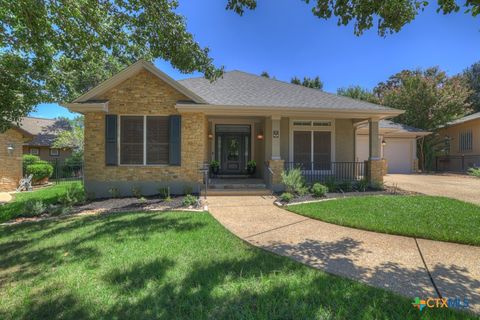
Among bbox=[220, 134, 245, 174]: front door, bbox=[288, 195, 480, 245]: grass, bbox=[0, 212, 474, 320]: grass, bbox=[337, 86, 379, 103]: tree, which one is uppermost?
bbox=[337, 86, 379, 103]: tree

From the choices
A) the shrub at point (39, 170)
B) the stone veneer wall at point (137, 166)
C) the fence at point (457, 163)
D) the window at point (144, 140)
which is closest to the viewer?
the stone veneer wall at point (137, 166)

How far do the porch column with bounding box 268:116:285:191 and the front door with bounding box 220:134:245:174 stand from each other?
3599 mm

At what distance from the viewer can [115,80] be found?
29.3ft

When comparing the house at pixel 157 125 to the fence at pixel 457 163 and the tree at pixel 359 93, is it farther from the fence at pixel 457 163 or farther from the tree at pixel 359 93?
the tree at pixel 359 93

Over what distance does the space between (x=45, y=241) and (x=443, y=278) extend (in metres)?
6.78

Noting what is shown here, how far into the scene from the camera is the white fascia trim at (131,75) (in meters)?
8.87

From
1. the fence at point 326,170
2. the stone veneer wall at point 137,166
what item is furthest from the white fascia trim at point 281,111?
the fence at point 326,170

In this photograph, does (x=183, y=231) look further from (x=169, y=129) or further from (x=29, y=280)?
(x=169, y=129)

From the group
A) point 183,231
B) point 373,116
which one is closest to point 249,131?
point 373,116

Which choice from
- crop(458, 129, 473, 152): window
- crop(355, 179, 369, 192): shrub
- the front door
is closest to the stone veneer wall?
the front door

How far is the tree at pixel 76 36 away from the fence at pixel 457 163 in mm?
21320

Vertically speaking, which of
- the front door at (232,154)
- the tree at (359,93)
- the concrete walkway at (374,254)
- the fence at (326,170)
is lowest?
the concrete walkway at (374,254)

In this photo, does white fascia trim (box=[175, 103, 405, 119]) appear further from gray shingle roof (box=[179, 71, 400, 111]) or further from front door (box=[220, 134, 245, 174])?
front door (box=[220, 134, 245, 174])

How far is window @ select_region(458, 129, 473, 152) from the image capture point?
62.1ft
